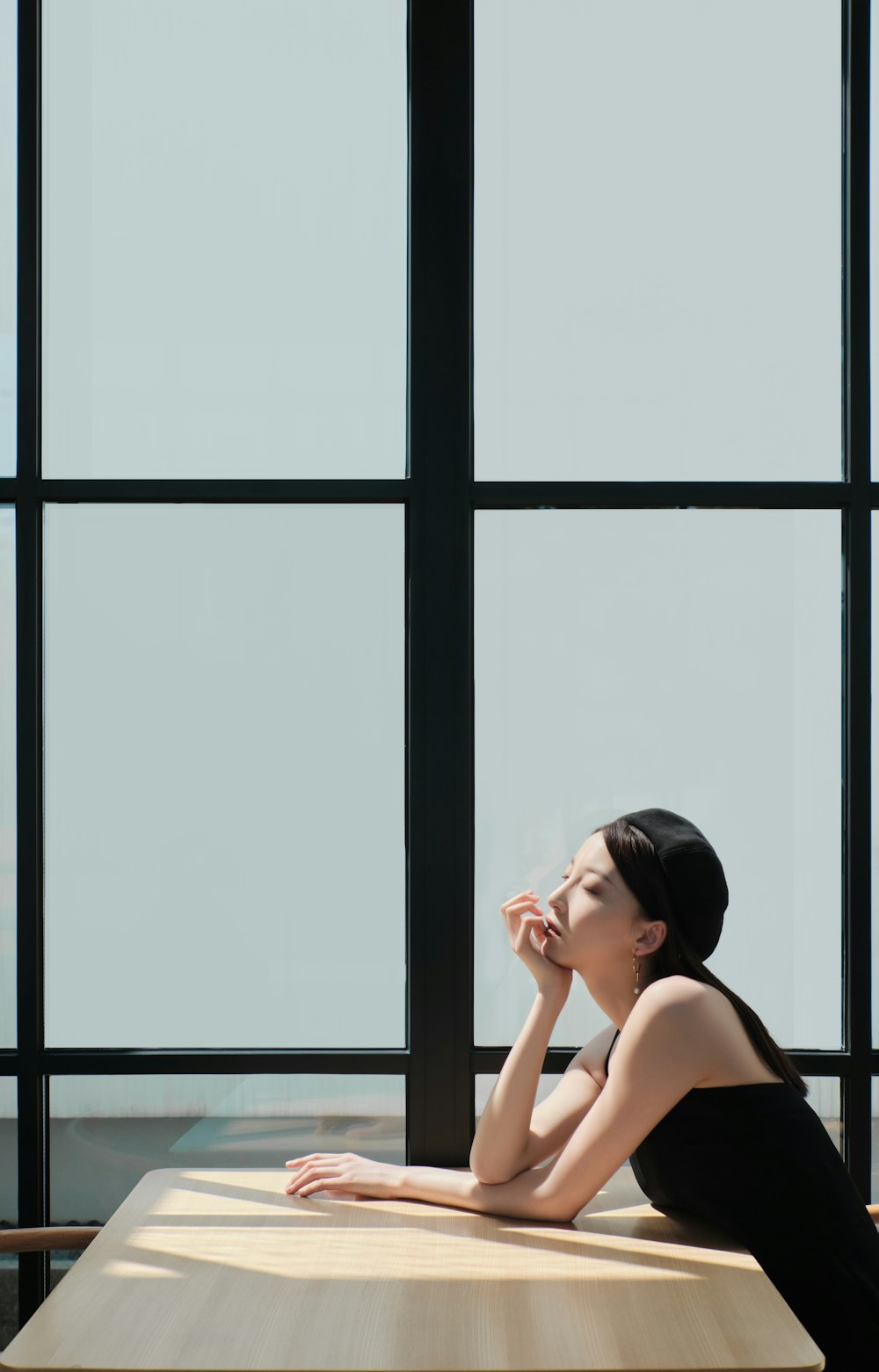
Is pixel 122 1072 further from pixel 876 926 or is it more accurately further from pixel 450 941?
pixel 876 926

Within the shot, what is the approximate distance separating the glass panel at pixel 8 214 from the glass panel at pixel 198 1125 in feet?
4.46

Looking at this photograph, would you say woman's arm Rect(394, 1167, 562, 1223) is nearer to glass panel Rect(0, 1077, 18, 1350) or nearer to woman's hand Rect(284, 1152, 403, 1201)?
woman's hand Rect(284, 1152, 403, 1201)

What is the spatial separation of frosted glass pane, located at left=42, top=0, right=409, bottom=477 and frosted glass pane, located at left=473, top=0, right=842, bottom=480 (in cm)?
23

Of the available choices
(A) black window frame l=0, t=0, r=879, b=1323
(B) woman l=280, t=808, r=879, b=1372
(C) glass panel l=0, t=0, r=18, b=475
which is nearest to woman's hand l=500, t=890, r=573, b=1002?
(B) woman l=280, t=808, r=879, b=1372

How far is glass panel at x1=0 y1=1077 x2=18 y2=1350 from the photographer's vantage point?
7.98 ft

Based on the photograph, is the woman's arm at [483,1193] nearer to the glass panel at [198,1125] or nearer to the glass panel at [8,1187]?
the glass panel at [198,1125]

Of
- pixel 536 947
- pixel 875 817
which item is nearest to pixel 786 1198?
pixel 536 947

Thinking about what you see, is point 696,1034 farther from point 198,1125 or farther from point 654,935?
point 198,1125

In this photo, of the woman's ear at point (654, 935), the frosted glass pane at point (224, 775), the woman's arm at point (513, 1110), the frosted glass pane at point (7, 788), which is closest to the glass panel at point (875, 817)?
the woman's ear at point (654, 935)

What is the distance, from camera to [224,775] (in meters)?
2.44

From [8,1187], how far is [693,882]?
162 cm

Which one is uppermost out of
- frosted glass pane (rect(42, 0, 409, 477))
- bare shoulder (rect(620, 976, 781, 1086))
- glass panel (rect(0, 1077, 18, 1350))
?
frosted glass pane (rect(42, 0, 409, 477))

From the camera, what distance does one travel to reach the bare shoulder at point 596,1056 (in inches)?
82.8

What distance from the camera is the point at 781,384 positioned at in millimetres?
2443
